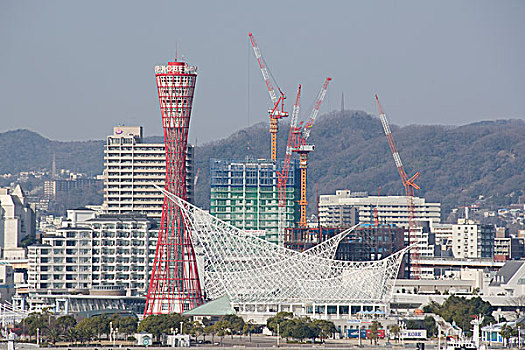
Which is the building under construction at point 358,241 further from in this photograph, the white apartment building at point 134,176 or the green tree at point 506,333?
the green tree at point 506,333

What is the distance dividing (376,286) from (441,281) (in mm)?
24549

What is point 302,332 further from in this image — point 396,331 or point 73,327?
point 73,327

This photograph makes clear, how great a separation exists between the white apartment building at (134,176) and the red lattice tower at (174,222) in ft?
223

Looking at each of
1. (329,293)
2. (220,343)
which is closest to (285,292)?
(329,293)

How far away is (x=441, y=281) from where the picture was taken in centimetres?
14500

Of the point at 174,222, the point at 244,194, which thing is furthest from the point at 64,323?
the point at 244,194

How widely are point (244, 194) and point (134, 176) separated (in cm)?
2084

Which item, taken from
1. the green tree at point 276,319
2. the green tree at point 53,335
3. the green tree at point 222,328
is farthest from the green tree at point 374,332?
the green tree at point 53,335

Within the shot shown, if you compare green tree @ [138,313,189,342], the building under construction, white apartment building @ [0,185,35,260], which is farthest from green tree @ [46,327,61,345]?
white apartment building @ [0,185,35,260]

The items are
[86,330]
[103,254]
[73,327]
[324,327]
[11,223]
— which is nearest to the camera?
[86,330]

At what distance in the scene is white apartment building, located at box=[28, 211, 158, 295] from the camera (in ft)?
456

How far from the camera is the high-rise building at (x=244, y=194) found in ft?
Result: 576

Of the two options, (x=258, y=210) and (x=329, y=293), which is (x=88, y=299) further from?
(x=258, y=210)

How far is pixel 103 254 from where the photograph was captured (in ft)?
460
